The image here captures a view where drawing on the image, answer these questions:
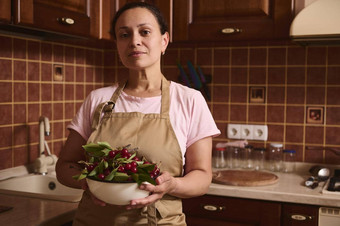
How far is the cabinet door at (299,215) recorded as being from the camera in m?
1.79

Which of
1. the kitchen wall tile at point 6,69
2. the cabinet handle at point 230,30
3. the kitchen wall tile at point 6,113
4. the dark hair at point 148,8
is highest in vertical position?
the cabinet handle at point 230,30

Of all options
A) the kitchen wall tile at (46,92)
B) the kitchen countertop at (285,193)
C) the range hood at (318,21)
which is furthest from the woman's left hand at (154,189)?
the kitchen wall tile at (46,92)

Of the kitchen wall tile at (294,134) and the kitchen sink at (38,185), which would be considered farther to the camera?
the kitchen wall tile at (294,134)

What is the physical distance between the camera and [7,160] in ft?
6.55

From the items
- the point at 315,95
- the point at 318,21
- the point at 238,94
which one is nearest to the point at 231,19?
the point at 318,21

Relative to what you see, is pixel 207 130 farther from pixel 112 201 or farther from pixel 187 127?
pixel 112 201

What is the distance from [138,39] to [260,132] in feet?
4.09

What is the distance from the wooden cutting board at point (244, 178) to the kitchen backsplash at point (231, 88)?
278 mm

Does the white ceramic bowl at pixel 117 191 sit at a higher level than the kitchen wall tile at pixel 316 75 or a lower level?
lower

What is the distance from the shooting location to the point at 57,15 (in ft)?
5.72

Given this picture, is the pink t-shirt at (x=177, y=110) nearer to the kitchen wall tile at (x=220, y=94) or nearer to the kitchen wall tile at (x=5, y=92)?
the kitchen wall tile at (x=5, y=92)

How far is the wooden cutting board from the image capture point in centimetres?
195

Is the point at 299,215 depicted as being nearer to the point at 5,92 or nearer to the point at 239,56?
the point at 239,56

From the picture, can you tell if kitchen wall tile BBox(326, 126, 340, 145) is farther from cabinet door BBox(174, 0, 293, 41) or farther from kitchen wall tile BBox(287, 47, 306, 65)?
cabinet door BBox(174, 0, 293, 41)
